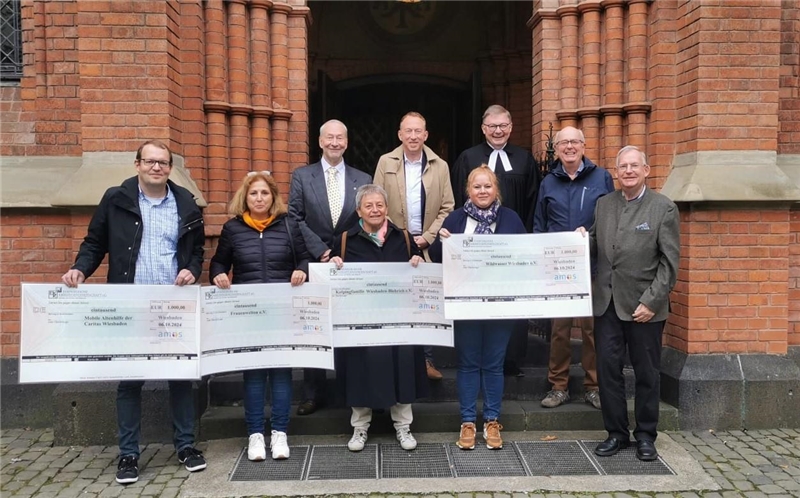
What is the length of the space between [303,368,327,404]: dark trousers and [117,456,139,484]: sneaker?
1.26 metres

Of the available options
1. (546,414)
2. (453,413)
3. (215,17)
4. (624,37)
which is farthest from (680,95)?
(215,17)

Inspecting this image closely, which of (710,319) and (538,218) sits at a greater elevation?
(538,218)

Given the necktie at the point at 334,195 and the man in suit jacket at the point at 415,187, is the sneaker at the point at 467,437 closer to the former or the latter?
the man in suit jacket at the point at 415,187

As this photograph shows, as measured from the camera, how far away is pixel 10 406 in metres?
4.82

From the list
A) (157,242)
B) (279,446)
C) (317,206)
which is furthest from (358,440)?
(157,242)

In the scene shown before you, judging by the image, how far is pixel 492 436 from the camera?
4242 millimetres

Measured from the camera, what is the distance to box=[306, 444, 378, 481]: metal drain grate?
3.90 metres

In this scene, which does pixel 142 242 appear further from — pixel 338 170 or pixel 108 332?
pixel 338 170

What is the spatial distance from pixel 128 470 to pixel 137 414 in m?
0.34

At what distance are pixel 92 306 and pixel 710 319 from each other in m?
4.32

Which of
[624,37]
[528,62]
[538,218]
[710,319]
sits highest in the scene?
[528,62]

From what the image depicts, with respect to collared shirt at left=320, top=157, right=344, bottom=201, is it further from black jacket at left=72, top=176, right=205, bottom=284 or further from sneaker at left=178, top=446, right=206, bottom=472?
sneaker at left=178, top=446, right=206, bottom=472

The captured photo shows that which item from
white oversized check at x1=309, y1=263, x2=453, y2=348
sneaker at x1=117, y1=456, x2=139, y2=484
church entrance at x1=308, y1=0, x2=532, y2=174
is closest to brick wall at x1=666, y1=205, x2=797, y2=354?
white oversized check at x1=309, y1=263, x2=453, y2=348

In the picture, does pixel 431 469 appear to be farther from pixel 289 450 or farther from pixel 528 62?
pixel 528 62
